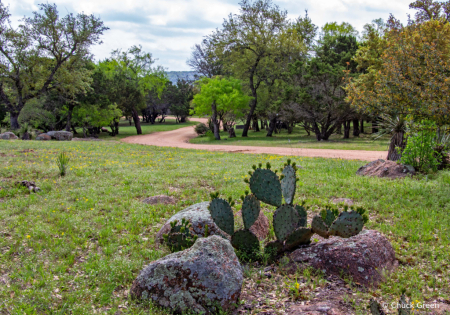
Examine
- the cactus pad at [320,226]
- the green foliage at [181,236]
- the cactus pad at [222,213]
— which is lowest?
the green foliage at [181,236]

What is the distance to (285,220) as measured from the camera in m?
4.36

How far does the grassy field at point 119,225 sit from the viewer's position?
379 centimetres

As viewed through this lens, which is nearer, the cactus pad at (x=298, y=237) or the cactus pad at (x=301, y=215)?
the cactus pad at (x=298, y=237)

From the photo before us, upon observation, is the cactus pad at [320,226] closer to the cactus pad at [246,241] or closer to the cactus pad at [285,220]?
the cactus pad at [285,220]

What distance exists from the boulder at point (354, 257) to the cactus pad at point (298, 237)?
106 millimetres

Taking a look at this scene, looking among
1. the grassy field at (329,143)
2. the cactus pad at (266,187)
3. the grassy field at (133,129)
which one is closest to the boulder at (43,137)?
the grassy field at (133,129)

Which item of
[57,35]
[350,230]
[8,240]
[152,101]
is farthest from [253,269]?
[152,101]

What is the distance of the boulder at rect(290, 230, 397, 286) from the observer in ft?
13.1

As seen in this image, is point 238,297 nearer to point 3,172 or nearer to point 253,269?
point 253,269

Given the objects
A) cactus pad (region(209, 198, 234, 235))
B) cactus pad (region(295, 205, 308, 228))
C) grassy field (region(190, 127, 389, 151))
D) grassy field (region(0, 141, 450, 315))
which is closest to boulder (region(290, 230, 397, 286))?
grassy field (region(0, 141, 450, 315))

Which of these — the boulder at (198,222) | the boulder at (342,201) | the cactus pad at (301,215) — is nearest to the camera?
the cactus pad at (301,215)

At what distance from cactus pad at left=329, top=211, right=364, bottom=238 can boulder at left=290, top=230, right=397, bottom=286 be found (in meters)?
0.23

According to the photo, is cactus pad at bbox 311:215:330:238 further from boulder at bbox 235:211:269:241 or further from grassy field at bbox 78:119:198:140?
grassy field at bbox 78:119:198:140

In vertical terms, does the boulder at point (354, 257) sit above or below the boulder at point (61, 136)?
below
